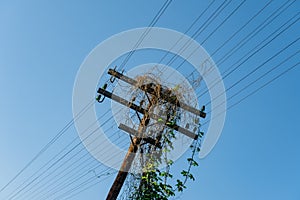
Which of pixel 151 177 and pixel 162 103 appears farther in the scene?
pixel 162 103

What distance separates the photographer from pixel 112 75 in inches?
320

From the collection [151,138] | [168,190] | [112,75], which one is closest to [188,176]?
[168,190]

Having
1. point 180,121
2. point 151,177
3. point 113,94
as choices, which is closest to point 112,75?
point 113,94

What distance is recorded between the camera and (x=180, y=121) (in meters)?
7.73

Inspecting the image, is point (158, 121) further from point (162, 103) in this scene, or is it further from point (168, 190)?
point (168, 190)

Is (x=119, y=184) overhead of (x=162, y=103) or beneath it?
beneath

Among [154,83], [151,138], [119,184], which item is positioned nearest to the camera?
[119,184]

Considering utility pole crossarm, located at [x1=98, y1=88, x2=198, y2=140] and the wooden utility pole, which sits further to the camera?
utility pole crossarm, located at [x1=98, y1=88, x2=198, y2=140]

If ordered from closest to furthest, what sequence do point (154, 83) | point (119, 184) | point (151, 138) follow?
point (119, 184), point (151, 138), point (154, 83)

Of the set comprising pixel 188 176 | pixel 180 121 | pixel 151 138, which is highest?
pixel 180 121

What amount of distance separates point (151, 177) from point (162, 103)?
1.67m

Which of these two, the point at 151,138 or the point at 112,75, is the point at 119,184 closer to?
the point at 151,138

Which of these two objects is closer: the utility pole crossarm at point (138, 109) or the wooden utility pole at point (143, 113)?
the wooden utility pole at point (143, 113)

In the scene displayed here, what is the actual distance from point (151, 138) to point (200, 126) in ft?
3.73
